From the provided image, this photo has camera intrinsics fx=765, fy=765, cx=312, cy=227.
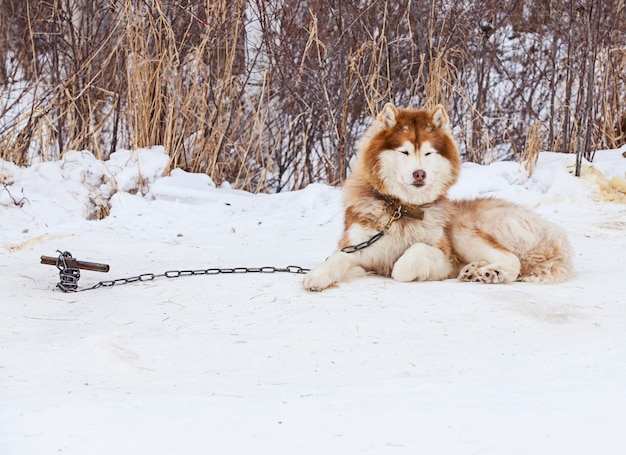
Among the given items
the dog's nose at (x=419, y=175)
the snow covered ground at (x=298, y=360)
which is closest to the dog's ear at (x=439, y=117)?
the dog's nose at (x=419, y=175)

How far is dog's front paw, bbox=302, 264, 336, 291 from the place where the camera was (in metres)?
3.82

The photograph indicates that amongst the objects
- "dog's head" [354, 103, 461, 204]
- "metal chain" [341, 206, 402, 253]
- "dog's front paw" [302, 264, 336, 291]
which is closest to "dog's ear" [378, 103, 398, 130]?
"dog's head" [354, 103, 461, 204]

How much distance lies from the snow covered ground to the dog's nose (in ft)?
1.88

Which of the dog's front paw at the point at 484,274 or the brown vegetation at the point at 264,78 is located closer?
the dog's front paw at the point at 484,274

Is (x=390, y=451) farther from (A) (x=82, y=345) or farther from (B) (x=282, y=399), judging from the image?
(A) (x=82, y=345)

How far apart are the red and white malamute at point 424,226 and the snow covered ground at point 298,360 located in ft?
0.53

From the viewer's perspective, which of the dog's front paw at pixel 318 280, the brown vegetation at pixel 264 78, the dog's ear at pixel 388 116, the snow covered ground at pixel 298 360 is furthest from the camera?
the brown vegetation at pixel 264 78

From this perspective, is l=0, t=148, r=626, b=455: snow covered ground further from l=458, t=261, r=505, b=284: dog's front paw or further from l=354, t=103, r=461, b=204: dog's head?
l=354, t=103, r=461, b=204: dog's head

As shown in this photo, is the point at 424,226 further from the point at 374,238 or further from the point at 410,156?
the point at 410,156

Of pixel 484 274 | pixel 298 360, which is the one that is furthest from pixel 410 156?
pixel 298 360

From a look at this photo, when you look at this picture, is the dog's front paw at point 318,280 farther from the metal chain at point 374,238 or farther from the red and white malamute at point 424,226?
the metal chain at point 374,238

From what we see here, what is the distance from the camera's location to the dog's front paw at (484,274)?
411cm

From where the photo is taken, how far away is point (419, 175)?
413cm

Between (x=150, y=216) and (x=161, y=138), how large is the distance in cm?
135
